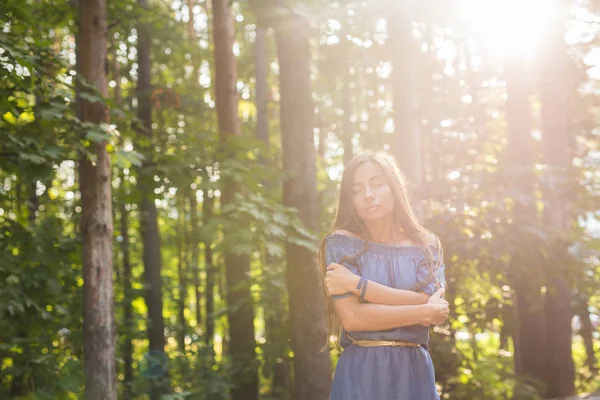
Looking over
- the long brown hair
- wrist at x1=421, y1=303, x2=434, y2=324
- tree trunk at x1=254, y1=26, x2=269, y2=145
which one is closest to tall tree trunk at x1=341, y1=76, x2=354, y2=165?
tree trunk at x1=254, y1=26, x2=269, y2=145

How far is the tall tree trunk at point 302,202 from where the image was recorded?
8.12 meters

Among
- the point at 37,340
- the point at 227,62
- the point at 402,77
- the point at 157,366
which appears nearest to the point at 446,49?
the point at 227,62

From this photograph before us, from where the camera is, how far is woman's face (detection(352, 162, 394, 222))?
343cm

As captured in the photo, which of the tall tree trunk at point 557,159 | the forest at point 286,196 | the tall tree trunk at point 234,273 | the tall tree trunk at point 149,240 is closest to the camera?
the forest at point 286,196

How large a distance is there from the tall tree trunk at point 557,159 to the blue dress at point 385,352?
7241 mm

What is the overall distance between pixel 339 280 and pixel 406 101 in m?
5.17

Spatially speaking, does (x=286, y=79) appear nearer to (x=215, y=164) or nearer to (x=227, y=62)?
(x=215, y=164)

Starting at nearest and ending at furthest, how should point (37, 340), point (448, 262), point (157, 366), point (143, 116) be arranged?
point (448, 262)
point (37, 340)
point (157, 366)
point (143, 116)

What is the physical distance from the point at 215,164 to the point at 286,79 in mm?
1608

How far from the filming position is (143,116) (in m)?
14.7

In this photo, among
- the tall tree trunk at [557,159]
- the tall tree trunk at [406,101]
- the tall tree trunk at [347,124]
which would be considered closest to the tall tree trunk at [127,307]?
the tall tree trunk at [347,124]

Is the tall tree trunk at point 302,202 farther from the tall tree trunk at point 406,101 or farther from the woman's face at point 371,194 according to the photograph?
the woman's face at point 371,194

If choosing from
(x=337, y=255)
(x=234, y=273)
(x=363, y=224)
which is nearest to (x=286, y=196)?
(x=234, y=273)

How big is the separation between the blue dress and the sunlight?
8.95 m
